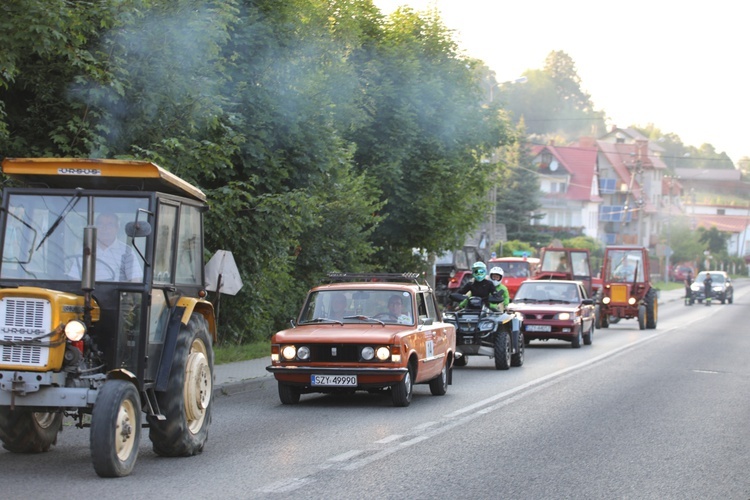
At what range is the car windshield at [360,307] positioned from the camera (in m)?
15.3

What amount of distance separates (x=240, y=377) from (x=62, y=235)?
848cm

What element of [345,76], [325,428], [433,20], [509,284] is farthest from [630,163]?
[325,428]

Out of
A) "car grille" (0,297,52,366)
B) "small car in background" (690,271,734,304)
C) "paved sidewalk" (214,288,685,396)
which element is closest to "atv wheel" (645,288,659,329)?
"paved sidewalk" (214,288,685,396)

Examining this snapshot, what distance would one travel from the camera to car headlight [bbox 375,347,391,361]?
1412 centimetres

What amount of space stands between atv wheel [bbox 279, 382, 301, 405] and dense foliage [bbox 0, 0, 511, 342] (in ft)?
11.1

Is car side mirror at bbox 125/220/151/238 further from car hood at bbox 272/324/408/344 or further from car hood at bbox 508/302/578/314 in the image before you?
car hood at bbox 508/302/578/314

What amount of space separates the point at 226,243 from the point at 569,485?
1227 centimetres

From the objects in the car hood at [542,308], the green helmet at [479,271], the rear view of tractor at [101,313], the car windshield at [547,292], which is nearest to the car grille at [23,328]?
the rear view of tractor at [101,313]

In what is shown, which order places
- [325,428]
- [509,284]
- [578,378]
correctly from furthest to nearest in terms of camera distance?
[509,284] → [578,378] → [325,428]

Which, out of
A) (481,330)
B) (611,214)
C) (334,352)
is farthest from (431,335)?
(611,214)

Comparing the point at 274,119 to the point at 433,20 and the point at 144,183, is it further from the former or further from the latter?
the point at 433,20

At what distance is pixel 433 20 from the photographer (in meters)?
36.3

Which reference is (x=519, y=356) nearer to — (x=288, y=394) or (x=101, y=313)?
(x=288, y=394)

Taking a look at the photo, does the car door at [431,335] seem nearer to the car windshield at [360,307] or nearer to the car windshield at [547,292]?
the car windshield at [360,307]
